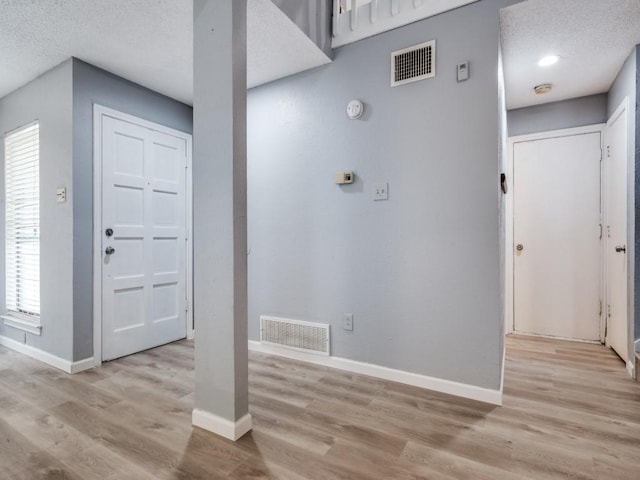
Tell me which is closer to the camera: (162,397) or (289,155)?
(162,397)

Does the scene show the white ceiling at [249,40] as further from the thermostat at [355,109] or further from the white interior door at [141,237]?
the white interior door at [141,237]

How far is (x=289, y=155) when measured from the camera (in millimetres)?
2926

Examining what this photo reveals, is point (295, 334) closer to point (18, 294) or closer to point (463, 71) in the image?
point (463, 71)

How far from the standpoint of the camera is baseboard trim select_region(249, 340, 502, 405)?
2.12 meters

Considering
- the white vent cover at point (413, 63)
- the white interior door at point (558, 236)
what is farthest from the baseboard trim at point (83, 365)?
the white interior door at point (558, 236)

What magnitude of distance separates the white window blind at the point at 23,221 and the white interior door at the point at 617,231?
5.08m

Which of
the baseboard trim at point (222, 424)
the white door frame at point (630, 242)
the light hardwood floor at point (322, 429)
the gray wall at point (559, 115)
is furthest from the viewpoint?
the gray wall at point (559, 115)

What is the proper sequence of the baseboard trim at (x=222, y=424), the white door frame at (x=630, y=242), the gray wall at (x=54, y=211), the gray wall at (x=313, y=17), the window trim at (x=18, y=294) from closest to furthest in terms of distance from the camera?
the baseboard trim at (x=222, y=424) < the gray wall at (x=313, y=17) < the white door frame at (x=630, y=242) < the gray wall at (x=54, y=211) < the window trim at (x=18, y=294)

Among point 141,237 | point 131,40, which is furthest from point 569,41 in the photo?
point 141,237

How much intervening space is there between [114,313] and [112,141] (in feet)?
4.94

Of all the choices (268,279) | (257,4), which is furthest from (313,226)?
(257,4)

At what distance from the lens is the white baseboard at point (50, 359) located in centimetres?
263

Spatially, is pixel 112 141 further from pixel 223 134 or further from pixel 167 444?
pixel 167 444

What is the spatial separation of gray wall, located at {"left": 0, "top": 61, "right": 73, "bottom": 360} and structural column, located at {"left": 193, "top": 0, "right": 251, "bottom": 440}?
155cm
